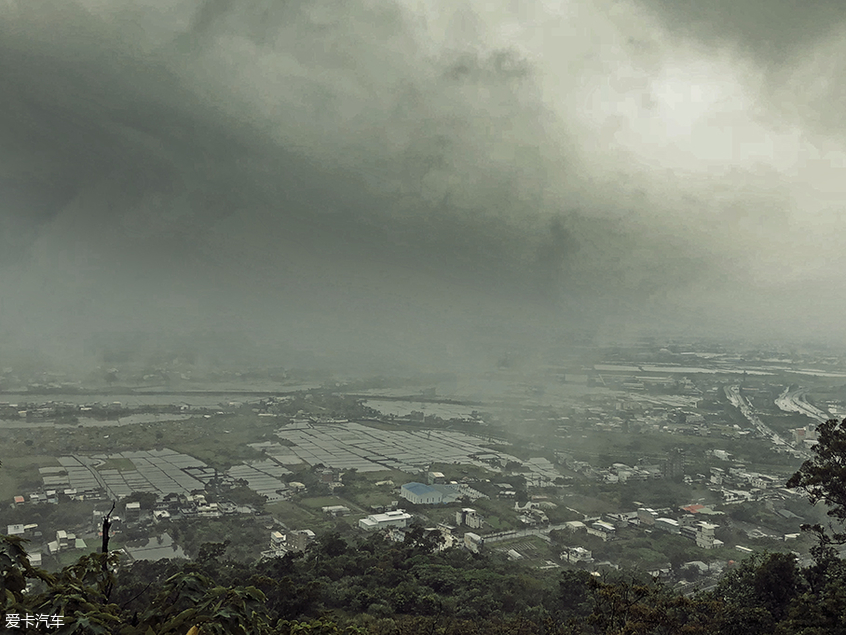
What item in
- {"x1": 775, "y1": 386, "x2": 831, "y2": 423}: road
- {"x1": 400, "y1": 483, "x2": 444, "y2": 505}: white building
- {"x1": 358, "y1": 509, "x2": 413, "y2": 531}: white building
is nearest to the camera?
{"x1": 358, "y1": 509, "x2": 413, "y2": 531}: white building

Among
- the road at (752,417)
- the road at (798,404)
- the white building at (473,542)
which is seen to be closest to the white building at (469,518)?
the white building at (473,542)

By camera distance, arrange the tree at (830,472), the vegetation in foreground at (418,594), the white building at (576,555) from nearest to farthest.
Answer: the vegetation in foreground at (418,594)
the tree at (830,472)
the white building at (576,555)

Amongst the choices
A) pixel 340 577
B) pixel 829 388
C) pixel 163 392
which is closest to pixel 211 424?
pixel 163 392

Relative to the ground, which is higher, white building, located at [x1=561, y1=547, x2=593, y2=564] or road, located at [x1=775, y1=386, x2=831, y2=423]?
road, located at [x1=775, y1=386, x2=831, y2=423]

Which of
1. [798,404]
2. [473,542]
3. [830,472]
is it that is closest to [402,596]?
[473,542]

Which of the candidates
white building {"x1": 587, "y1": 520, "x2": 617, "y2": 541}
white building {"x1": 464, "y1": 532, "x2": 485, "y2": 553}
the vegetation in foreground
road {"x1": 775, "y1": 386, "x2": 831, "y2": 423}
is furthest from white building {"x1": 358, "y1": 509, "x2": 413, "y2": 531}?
road {"x1": 775, "y1": 386, "x2": 831, "y2": 423}

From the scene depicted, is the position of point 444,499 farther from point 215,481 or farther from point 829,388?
point 829,388

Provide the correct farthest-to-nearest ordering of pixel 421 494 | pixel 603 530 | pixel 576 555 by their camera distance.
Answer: pixel 421 494
pixel 603 530
pixel 576 555

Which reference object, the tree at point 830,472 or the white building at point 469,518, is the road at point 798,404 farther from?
the tree at point 830,472

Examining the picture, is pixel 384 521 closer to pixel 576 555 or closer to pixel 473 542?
pixel 473 542

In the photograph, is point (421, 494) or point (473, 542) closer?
point (473, 542)

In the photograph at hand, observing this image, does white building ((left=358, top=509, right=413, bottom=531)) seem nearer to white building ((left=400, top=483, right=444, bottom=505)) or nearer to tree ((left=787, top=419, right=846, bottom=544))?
white building ((left=400, top=483, right=444, bottom=505))
